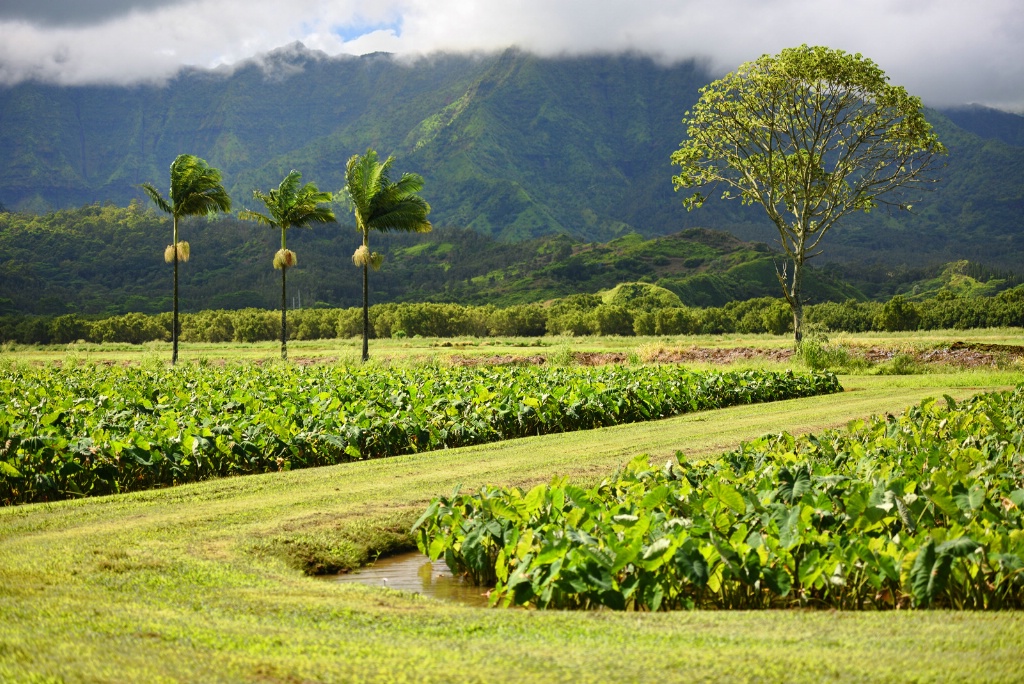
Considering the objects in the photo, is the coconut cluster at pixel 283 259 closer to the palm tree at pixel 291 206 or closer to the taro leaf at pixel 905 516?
the palm tree at pixel 291 206

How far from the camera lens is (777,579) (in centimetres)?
632

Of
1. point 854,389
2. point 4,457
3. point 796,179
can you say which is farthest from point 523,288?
point 4,457

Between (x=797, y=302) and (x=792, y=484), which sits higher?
(x=797, y=302)

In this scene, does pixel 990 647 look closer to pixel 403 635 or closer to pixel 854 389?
pixel 403 635

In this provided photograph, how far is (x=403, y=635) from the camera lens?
18.7 feet

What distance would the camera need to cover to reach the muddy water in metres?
7.63

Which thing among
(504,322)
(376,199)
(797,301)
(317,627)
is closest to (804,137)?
(797,301)

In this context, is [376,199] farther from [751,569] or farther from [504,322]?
[504,322]

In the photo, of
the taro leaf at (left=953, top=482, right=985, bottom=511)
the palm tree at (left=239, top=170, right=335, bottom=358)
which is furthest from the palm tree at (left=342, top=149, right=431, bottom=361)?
the taro leaf at (left=953, top=482, right=985, bottom=511)

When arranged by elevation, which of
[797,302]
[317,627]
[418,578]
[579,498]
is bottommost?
[418,578]

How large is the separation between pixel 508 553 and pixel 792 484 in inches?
98.1

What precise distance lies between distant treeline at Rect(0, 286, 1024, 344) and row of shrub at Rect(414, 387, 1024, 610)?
70333mm

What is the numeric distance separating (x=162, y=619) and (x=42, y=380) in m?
19.4

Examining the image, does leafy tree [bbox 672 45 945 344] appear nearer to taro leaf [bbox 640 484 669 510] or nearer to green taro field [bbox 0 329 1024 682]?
green taro field [bbox 0 329 1024 682]
